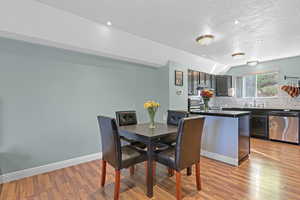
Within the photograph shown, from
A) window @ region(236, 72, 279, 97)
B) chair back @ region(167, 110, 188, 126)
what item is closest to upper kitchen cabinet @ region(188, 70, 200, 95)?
chair back @ region(167, 110, 188, 126)

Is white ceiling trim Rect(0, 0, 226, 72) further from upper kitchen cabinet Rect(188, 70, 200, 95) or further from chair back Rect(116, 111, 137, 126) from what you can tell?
upper kitchen cabinet Rect(188, 70, 200, 95)

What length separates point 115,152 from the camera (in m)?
1.88

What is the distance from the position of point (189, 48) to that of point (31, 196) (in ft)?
13.7

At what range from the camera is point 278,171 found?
256 centimetres

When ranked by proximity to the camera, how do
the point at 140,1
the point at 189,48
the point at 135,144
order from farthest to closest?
the point at 189,48 < the point at 135,144 < the point at 140,1

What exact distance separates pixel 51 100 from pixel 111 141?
159 centimetres

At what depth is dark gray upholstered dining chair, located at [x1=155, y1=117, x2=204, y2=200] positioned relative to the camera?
1796 mm

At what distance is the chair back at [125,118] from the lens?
9.36 ft

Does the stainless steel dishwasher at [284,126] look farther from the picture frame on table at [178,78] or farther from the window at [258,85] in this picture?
the picture frame on table at [178,78]

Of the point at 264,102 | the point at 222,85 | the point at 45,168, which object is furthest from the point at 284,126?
the point at 45,168

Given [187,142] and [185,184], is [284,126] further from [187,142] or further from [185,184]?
[187,142]

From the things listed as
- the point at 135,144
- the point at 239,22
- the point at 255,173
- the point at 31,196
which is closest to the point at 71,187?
→ the point at 31,196

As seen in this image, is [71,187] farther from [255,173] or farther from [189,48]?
[189,48]

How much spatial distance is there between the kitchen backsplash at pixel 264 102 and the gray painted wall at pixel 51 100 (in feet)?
14.3
